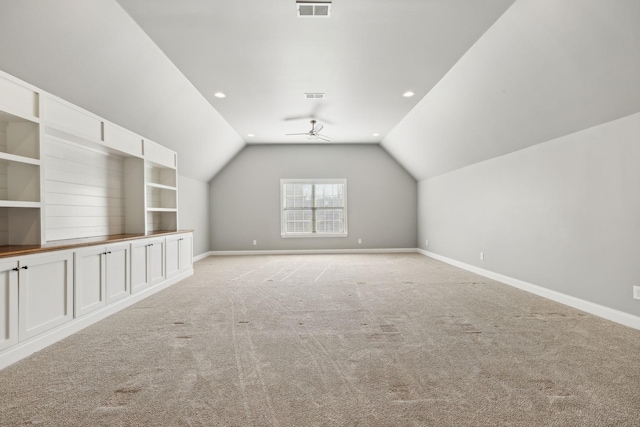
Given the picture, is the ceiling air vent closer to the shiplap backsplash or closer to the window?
the shiplap backsplash

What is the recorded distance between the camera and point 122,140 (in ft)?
13.6

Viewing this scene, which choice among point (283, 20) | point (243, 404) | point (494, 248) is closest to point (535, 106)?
point (494, 248)

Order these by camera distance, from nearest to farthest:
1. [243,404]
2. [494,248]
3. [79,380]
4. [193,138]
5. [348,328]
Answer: [243,404], [79,380], [348,328], [494,248], [193,138]

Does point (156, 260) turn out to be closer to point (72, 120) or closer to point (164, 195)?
point (164, 195)

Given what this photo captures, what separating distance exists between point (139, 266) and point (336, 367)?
3.20 metres

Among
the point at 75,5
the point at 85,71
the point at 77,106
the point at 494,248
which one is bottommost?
the point at 494,248

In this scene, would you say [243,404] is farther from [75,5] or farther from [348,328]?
[75,5]

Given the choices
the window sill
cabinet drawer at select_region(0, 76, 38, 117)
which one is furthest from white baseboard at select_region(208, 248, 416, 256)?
cabinet drawer at select_region(0, 76, 38, 117)

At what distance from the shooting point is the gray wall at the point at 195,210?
6.86 m

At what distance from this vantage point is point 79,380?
205 centimetres

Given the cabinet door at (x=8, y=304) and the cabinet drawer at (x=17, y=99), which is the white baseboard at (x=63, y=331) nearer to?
the cabinet door at (x=8, y=304)

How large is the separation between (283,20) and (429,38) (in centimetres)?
161

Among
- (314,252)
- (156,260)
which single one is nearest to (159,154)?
(156,260)

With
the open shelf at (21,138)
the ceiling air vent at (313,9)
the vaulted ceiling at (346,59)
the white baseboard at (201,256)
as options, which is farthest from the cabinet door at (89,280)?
the white baseboard at (201,256)
